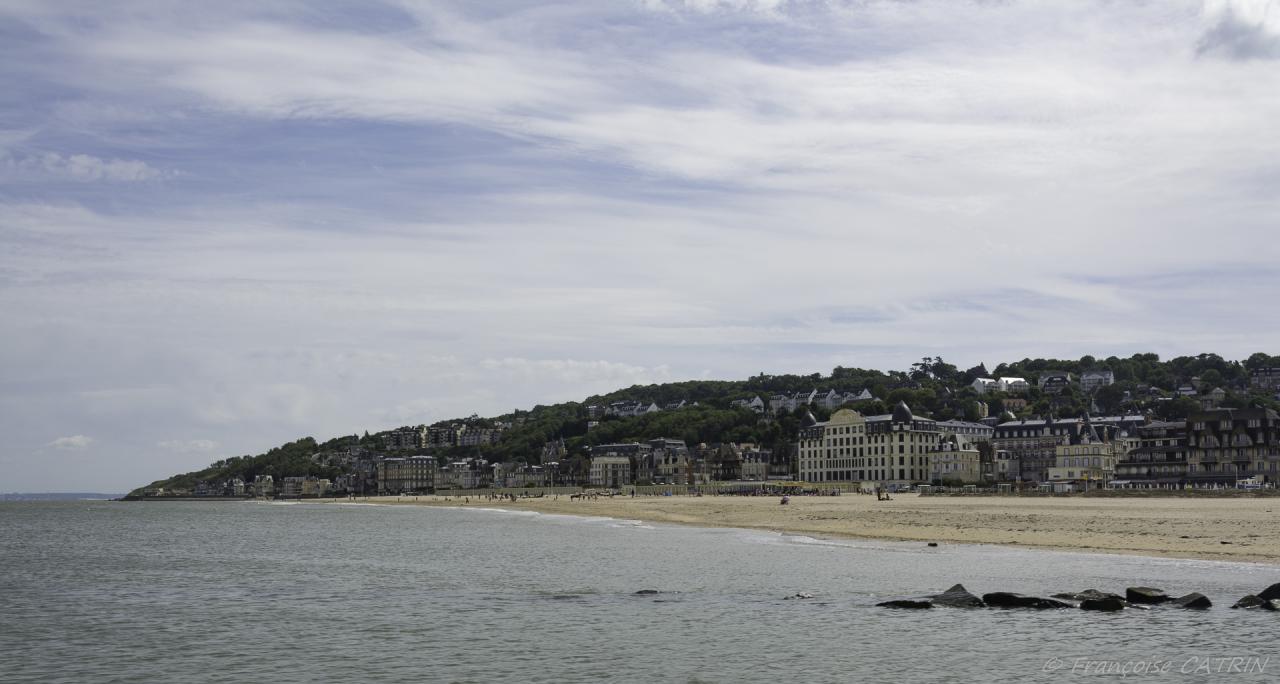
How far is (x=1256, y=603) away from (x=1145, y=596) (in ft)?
8.28

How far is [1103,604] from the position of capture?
92.1 ft

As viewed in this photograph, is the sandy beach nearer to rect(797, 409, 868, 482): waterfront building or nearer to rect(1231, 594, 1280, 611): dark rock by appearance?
rect(1231, 594, 1280, 611): dark rock

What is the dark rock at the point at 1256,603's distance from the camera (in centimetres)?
2719

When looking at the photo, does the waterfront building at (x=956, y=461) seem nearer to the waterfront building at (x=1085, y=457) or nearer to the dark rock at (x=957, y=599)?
the waterfront building at (x=1085, y=457)

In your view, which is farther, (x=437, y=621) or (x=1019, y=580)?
(x=1019, y=580)

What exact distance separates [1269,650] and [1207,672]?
2.58 m

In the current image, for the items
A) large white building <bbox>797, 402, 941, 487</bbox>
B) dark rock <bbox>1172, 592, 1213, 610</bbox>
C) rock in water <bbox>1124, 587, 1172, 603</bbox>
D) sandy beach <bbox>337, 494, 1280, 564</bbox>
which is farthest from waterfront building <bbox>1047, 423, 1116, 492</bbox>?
dark rock <bbox>1172, 592, 1213, 610</bbox>

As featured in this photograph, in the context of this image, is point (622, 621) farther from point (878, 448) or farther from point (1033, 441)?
point (1033, 441)

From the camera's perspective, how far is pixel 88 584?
137 feet

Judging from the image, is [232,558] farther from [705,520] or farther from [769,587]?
[705,520]

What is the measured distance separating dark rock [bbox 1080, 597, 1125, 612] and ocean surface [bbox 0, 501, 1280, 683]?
44 cm

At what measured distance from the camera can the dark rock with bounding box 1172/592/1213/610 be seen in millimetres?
27453

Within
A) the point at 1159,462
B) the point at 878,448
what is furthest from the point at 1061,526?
the point at 878,448

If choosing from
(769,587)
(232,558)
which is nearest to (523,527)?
(232,558)
